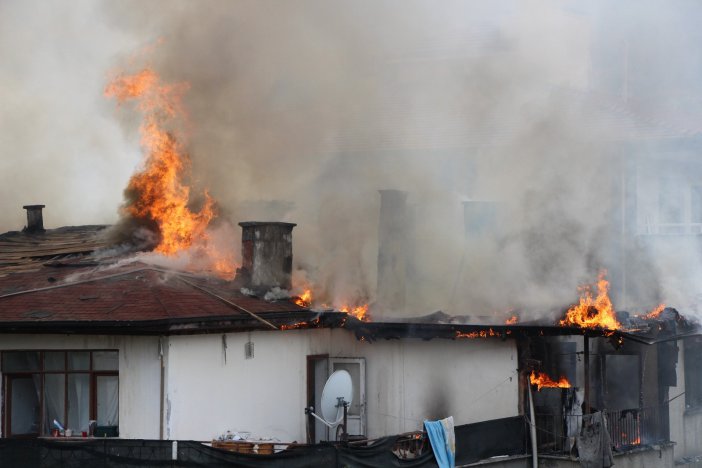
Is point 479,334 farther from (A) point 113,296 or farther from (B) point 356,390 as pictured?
(A) point 113,296

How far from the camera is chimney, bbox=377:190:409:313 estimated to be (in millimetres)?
25141

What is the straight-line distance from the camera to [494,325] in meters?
18.1

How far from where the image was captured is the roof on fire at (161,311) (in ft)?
49.5

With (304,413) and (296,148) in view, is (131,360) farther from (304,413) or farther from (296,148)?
(296,148)

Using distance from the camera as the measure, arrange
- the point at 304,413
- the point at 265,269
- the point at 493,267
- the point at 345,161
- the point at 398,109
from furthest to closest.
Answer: the point at 398,109 < the point at 345,161 < the point at 493,267 < the point at 265,269 < the point at 304,413

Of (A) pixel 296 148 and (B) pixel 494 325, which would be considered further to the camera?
(A) pixel 296 148

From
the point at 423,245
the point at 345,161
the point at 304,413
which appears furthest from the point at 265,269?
the point at 345,161

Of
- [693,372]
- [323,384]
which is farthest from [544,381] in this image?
[693,372]

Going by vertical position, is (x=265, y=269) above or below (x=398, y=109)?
below

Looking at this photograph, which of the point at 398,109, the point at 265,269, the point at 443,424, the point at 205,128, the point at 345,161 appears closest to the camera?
the point at 443,424

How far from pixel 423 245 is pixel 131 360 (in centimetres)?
1379

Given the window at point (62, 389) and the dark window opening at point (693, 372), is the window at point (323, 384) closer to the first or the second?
the window at point (62, 389)

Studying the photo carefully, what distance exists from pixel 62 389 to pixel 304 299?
16.2 ft

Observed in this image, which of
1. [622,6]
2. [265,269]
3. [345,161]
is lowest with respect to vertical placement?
[265,269]
